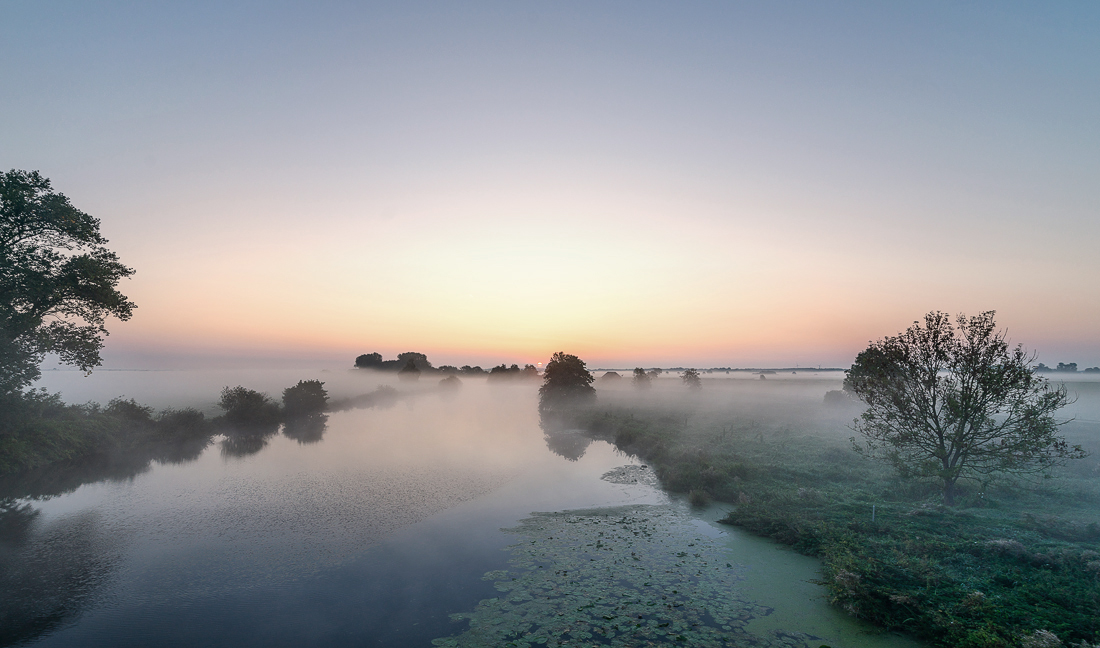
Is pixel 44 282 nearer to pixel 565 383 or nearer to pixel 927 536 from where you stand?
pixel 927 536

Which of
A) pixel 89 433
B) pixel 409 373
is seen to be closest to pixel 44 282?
pixel 89 433

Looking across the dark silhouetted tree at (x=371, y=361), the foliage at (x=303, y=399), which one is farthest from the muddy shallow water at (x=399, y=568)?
the dark silhouetted tree at (x=371, y=361)

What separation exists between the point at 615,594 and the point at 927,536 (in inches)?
462

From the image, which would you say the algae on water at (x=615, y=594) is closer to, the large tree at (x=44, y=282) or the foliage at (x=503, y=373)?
the large tree at (x=44, y=282)

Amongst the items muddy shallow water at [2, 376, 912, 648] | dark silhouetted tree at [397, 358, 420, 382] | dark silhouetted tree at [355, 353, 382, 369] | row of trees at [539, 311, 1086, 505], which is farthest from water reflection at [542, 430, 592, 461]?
dark silhouetted tree at [355, 353, 382, 369]

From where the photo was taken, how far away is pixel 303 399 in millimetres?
63500

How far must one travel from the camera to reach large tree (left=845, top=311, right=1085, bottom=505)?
16.9 metres

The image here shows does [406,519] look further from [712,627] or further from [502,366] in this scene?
[502,366]

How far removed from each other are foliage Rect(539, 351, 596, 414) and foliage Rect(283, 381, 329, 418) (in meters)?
35.2

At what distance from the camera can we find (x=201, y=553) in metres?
16.6

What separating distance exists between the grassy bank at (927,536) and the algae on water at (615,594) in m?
3.14

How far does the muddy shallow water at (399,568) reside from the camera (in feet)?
37.3

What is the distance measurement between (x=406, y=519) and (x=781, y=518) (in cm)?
1705

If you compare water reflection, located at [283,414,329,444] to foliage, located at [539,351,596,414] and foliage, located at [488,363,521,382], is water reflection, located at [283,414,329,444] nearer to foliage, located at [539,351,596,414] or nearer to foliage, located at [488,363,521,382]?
foliage, located at [539,351,596,414]
